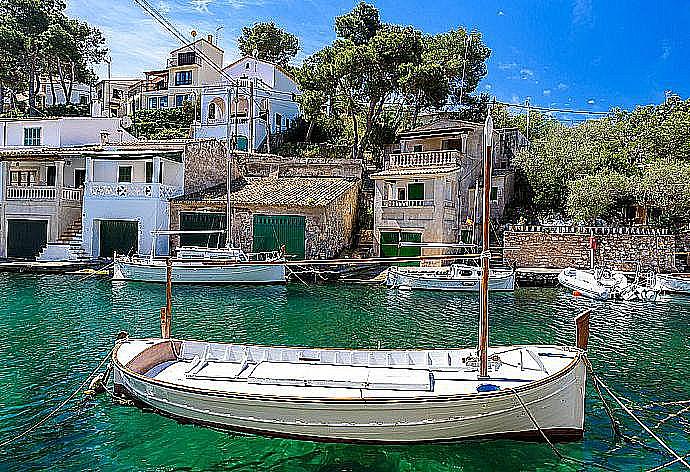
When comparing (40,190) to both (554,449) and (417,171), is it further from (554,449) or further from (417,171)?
(554,449)

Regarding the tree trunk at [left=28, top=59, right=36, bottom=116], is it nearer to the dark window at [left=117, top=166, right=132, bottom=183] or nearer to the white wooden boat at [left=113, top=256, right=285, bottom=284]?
the dark window at [left=117, top=166, right=132, bottom=183]

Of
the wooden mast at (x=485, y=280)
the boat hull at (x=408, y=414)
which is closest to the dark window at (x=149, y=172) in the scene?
the boat hull at (x=408, y=414)

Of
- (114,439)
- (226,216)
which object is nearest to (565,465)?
(114,439)

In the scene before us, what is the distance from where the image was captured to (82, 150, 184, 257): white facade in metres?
36.3

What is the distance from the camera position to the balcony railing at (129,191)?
3625 cm

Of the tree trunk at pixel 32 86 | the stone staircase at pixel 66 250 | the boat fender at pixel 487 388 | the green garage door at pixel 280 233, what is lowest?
the boat fender at pixel 487 388

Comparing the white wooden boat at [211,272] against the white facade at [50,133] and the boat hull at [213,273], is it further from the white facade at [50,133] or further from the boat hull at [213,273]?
the white facade at [50,133]

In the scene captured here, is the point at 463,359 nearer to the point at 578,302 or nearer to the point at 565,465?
the point at 565,465

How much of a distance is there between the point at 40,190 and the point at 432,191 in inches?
944

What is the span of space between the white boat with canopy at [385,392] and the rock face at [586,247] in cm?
2230

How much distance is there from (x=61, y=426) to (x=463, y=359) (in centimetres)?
822

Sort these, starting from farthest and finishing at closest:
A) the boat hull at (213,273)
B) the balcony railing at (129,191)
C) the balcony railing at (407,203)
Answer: the balcony railing at (129,191) → the balcony railing at (407,203) → the boat hull at (213,273)

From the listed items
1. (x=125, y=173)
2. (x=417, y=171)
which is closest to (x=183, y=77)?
(x=125, y=173)

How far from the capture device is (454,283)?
1187 inches
